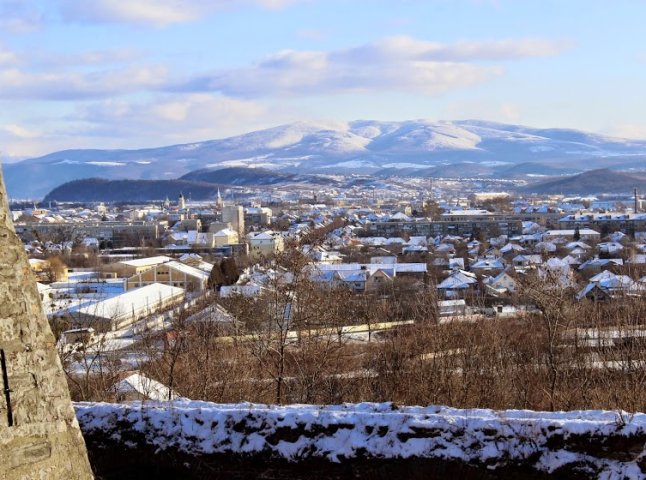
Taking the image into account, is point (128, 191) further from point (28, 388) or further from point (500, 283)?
point (28, 388)

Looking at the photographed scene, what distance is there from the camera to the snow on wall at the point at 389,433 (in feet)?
13.8

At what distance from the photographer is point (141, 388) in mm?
7457

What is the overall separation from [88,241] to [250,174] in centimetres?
10662

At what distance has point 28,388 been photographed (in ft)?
8.30

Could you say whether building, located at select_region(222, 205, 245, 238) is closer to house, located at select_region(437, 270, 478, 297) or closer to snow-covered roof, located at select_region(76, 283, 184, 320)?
house, located at select_region(437, 270, 478, 297)

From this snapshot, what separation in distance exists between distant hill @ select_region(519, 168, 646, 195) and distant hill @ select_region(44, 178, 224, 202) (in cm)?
5070

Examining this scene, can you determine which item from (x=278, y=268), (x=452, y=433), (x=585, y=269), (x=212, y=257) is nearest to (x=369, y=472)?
(x=452, y=433)

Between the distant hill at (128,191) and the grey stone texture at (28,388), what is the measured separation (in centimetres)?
12789

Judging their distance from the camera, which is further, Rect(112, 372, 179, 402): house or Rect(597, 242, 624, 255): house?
Rect(597, 242, 624, 255): house

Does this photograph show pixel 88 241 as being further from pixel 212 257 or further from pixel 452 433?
pixel 452 433

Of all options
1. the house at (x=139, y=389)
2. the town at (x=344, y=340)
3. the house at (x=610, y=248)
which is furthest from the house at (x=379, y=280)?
the house at (x=139, y=389)

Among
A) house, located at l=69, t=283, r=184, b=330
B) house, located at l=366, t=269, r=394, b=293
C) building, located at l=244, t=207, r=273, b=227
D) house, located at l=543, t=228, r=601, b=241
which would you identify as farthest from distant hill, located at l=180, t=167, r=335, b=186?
house, located at l=69, t=283, r=184, b=330

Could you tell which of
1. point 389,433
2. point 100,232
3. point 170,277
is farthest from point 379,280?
point 100,232

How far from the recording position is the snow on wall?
421 centimetres
